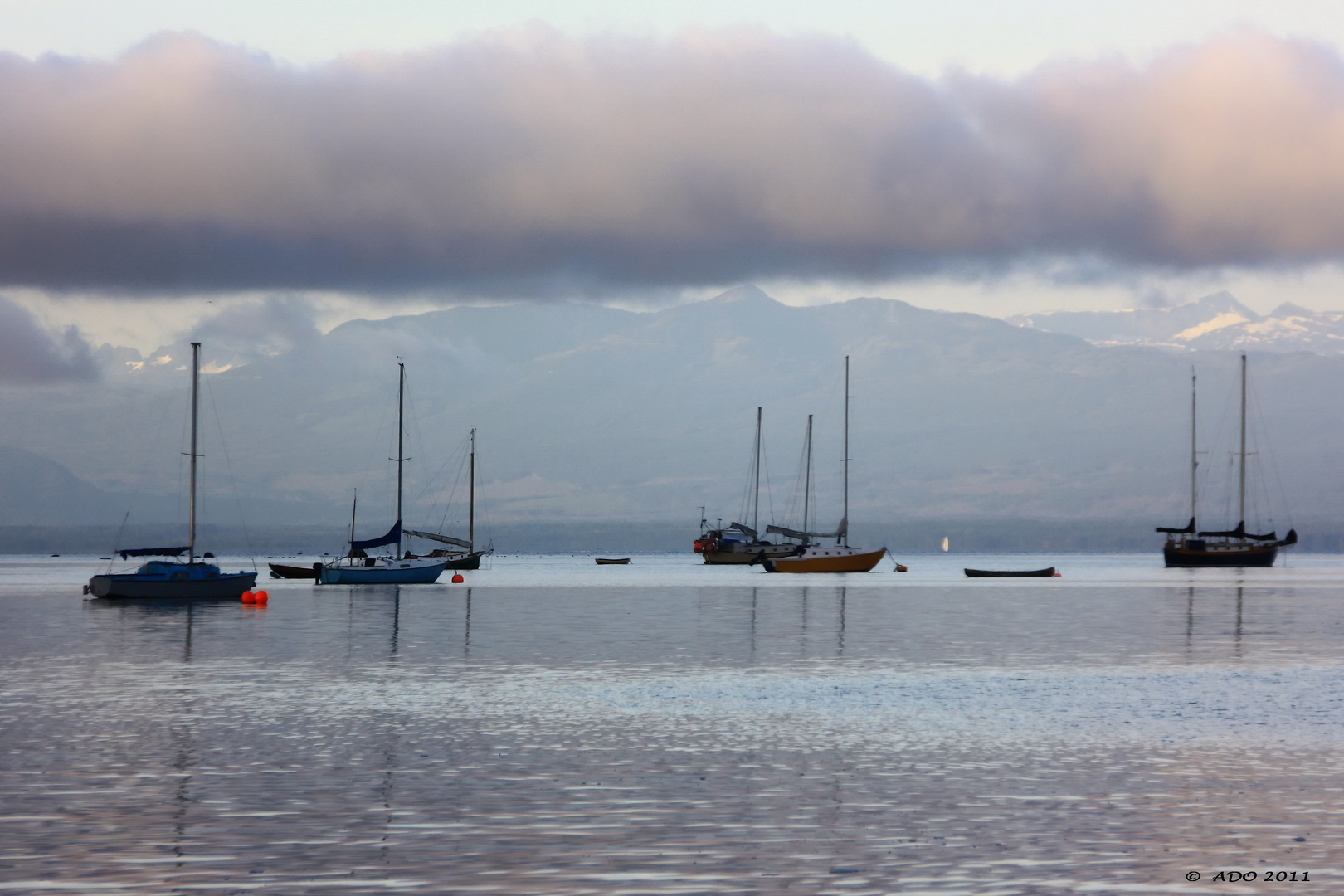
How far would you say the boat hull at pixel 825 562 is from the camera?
572 ft

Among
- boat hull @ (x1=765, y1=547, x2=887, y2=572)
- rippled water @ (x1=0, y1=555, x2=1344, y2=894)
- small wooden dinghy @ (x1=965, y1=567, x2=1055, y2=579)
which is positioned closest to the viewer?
rippled water @ (x1=0, y1=555, x2=1344, y2=894)

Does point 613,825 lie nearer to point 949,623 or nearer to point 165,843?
point 165,843

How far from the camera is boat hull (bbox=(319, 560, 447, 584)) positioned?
5384 inches

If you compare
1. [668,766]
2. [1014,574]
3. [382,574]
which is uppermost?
[668,766]

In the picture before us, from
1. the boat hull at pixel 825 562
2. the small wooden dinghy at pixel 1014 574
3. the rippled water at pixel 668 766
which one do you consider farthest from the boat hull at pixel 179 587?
the small wooden dinghy at pixel 1014 574

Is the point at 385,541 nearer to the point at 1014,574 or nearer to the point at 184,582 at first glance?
the point at 184,582

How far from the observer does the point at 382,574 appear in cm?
13825

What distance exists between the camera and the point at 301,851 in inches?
739

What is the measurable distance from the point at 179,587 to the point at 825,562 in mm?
88895

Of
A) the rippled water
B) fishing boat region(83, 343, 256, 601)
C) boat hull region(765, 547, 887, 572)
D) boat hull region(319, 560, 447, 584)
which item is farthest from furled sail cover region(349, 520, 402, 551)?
the rippled water

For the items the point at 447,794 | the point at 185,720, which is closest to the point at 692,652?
the point at 185,720

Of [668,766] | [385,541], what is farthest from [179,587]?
[668,766]

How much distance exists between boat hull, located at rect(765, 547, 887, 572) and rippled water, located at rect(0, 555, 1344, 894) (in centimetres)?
11086

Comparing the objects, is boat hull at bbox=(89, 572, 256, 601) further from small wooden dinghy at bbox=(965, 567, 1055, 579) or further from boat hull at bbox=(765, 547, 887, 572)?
small wooden dinghy at bbox=(965, 567, 1055, 579)
